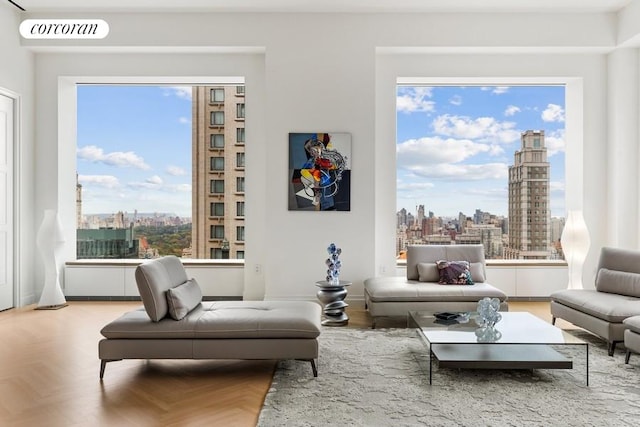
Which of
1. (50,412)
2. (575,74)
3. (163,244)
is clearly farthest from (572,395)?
(163,244)

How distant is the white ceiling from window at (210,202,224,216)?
2532 mm

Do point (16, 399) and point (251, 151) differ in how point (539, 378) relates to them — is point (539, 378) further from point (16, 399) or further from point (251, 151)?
point (251, 151)

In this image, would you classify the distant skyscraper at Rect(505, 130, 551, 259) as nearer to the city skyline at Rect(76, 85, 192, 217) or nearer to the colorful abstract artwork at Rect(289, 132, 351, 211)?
the colorful abstract artwork at Rect(289, 132, 351, 211)

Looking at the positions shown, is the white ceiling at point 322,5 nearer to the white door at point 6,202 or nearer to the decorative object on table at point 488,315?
the white door at point 6,202

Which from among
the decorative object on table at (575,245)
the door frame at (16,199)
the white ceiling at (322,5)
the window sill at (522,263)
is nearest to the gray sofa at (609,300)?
the decorative object on table at (575,245)

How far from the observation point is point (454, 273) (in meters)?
5.41

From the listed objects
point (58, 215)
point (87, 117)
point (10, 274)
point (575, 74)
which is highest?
point (575, 74)

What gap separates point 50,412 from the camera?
2.99m

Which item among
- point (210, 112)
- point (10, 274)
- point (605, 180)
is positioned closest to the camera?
point (10, 274)

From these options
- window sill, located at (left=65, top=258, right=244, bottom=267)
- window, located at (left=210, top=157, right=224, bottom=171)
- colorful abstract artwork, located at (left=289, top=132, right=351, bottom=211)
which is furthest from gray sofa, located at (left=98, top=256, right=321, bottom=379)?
window, located at (left=210, top=157, right=224, bottom=171)

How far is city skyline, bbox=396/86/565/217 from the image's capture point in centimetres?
703

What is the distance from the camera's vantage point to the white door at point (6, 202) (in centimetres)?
599

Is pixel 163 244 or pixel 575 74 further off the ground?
pixel 575 74

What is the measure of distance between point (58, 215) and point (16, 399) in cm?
362
